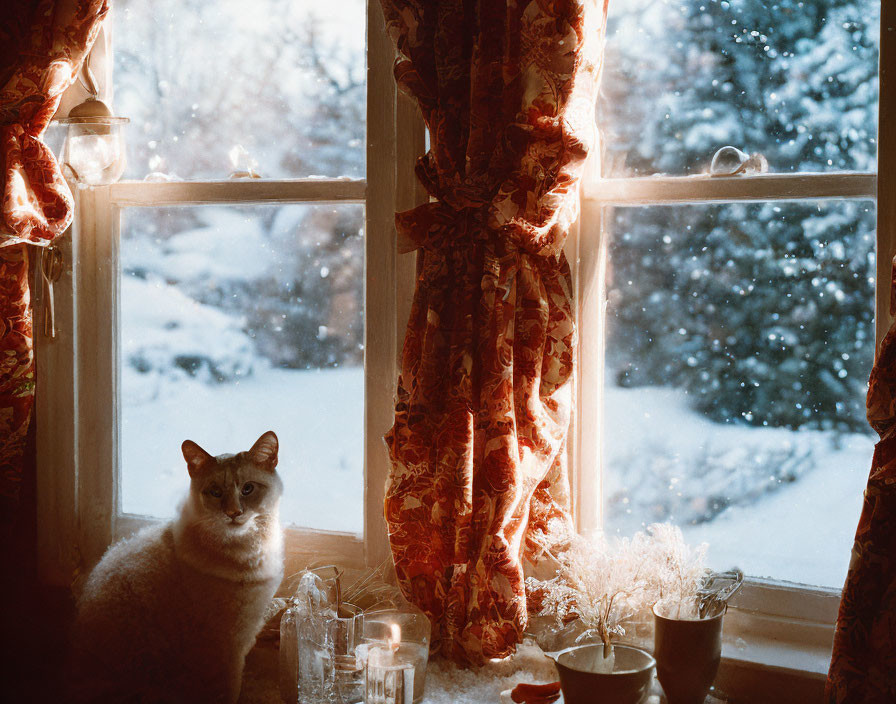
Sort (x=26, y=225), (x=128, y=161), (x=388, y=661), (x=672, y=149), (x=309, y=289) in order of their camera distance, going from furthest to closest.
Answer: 1. (x=128, y=161)
2. (x=309, y=289)
3. (x=26, y=225)
4. (x=672, y=149)
5. (x=388, y=661)

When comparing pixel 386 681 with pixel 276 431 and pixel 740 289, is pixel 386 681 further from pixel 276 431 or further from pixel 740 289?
pixel 740 289

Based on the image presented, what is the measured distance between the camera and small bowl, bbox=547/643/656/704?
1190 millimetres

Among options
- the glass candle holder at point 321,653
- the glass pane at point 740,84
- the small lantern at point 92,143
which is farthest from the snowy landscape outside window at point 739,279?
the small lantern at point 92,143

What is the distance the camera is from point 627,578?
129 cm

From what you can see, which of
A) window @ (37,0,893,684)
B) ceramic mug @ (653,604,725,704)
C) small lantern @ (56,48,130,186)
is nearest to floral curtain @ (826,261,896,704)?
ceramic mug @ (653,604,725,704)

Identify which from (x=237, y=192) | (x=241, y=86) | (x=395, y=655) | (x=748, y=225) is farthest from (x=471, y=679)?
(x=241, y=86)

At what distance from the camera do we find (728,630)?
1512 mm

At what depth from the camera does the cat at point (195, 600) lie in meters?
1.43

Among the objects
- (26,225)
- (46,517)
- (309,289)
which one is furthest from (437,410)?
(46,517)

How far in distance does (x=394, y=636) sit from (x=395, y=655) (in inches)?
1.2

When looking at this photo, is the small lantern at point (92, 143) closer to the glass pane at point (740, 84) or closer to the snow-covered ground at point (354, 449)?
the snow-covered ground at point (354, 449)

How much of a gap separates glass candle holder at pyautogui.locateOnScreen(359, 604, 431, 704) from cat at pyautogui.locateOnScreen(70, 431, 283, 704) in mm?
233

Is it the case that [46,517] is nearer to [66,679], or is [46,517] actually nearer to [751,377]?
[66,679]

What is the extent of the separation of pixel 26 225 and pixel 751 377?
4.87 feet
